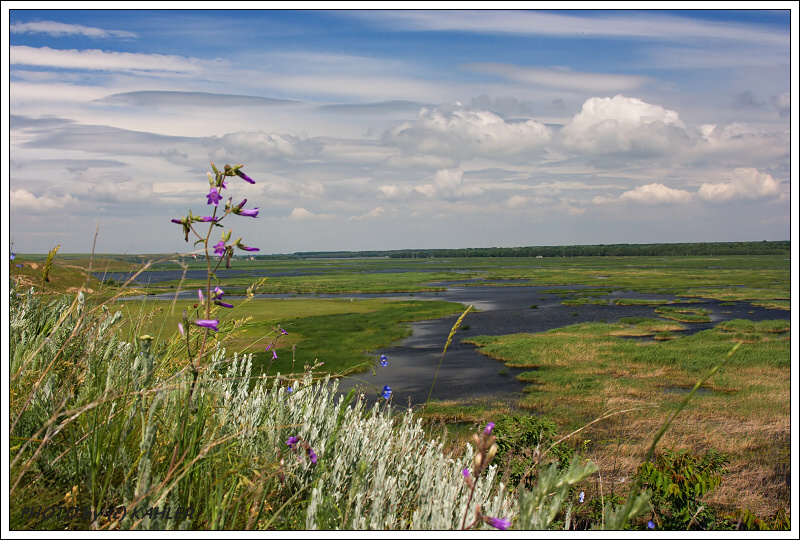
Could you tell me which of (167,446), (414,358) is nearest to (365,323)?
(414,358)

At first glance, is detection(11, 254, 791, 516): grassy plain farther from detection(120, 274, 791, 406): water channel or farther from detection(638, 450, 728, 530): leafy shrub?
detection(120, 274, 791, 406): water channel

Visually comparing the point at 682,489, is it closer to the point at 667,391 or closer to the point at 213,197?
the point at 213,197

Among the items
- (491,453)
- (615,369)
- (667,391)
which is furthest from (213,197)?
(615,369)

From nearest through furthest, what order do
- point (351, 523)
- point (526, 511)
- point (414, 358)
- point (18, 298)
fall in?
point (526, 511)
point (351, 523)
point (18, 298)
point (414, 358)

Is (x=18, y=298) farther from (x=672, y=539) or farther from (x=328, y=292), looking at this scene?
(x=328, y=292)

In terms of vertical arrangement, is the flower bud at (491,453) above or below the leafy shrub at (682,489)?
above

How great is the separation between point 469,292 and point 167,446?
63062 millimetres

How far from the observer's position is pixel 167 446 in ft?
9.29

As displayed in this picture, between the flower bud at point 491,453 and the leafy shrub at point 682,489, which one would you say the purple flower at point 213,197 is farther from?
the leafy shrub at point 682,489

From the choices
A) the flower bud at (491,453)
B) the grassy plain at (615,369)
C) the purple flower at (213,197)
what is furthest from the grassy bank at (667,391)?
the purple flower at (213,197)

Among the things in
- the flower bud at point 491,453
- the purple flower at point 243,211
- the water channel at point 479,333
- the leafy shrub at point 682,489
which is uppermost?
the purple flower at point 243,211

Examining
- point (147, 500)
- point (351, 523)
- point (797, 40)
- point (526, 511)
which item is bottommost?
point (351, 523)

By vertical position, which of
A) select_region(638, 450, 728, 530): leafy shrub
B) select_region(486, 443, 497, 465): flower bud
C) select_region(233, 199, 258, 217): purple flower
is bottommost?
select_region(638, 450, 728, 530): leafy shrub

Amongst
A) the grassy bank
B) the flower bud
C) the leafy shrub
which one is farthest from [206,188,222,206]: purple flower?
the leafy shrub
